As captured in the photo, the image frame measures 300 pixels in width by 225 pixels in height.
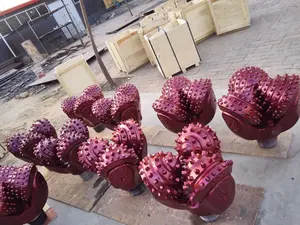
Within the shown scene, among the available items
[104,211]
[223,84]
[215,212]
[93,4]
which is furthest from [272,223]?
[93,4]

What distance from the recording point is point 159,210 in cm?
185

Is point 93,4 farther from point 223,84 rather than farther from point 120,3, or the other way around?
point 223,84

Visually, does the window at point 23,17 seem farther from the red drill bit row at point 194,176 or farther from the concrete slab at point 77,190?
the red drill bit row at point 194,176

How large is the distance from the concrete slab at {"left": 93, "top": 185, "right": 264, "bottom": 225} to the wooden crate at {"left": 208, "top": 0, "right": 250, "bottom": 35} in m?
4.69

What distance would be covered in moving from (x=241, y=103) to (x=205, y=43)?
4700 millimetres

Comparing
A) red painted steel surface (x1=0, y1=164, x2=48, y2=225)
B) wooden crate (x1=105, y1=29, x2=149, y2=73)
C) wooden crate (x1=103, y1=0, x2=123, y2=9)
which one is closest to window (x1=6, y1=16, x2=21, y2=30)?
wooden crate (x1=103, y1=0, x2=123, y2=9)

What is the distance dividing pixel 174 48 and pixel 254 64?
1.37 metres

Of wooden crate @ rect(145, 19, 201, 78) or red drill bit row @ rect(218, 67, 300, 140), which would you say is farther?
wooden crate @ rect(145, 19, 201, 78)

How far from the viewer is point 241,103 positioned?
5.38 ft

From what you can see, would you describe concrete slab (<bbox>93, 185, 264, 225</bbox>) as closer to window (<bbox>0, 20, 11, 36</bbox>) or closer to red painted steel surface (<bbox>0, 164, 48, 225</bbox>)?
red painted steel surface (<bbox>0, 164, 48, 225</bbox>)

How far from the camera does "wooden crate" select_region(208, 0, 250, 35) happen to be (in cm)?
549

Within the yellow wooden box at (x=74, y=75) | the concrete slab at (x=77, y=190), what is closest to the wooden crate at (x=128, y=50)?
the yellow wooden box at (x=74, y=75)

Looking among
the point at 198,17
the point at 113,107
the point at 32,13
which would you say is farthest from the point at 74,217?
the point at 32,13

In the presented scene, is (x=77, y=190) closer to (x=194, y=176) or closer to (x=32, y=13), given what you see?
(x=194, y=176)
